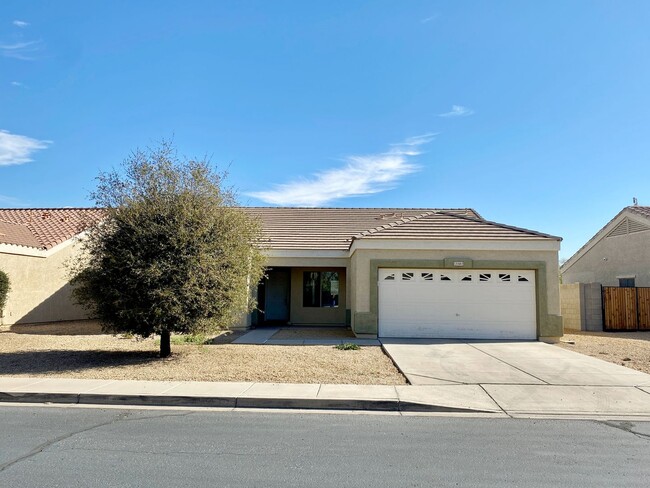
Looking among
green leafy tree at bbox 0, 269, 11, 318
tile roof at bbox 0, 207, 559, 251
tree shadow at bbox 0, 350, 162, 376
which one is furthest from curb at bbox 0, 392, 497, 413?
green leafy tree at bbox 0, 269, 11, 318

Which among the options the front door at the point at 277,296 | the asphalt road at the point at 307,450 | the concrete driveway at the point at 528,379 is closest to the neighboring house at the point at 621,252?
the concrete driveway at the point at 528,379

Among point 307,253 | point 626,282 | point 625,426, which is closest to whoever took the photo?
point 625,426

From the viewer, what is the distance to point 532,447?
18.6 feet

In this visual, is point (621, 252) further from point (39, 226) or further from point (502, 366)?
point (39, 226)

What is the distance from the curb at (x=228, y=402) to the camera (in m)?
7.39

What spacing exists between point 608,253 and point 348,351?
68.0 ft

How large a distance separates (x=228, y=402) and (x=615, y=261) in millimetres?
25274

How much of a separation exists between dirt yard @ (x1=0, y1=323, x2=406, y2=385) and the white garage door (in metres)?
2.69

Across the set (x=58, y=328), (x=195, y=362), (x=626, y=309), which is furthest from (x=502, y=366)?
(x=58, y=328)

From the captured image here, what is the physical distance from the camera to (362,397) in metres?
7.66

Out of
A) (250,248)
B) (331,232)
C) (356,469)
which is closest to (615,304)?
(331,232)

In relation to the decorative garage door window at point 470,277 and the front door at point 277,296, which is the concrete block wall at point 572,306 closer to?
the decorative garage door window at point 470,277

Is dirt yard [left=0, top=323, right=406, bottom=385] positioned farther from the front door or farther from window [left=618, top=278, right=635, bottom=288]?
window [left=618, top=278, right=635, bottom=288]

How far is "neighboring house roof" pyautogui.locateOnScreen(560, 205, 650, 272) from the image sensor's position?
23.9 m
